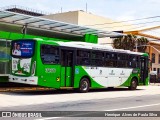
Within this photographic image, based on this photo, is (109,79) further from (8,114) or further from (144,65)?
(8,114)

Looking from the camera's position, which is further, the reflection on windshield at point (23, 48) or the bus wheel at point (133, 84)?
the bus wheel at point (133, 84)

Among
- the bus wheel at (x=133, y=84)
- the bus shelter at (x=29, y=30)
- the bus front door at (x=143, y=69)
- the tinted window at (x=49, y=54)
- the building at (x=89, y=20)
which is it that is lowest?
the bus wheel at (x=133, y=84)

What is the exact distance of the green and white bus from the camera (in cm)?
1956

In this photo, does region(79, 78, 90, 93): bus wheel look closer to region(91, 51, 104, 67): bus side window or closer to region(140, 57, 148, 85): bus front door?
region(91, 51, 104, 67): bus side window

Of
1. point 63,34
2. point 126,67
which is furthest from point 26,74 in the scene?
point 63,34

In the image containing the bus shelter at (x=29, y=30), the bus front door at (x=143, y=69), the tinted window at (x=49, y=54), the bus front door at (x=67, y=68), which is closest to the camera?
the tinted window at (x=49, y=54)

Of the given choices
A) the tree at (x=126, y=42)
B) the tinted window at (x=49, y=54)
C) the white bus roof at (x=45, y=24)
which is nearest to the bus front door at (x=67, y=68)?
the tinted window at (x=49, y=54)

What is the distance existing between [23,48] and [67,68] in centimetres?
303

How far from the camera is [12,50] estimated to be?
20.9 metres

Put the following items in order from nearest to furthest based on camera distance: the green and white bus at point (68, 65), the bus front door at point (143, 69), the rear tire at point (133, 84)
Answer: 1. the green and white bus at point (68, 65)
2. the rear tire at point (133, 84)
3. the bus front door at point (143, 69)

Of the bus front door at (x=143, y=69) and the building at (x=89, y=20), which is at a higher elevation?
the building at (x=89, y=20)

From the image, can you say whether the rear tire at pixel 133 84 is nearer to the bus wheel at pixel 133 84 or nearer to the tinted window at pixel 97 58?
the bus wheel at pixel 133 84

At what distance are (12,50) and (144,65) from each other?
1254cm

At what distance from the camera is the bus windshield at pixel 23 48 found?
64.5 feet
